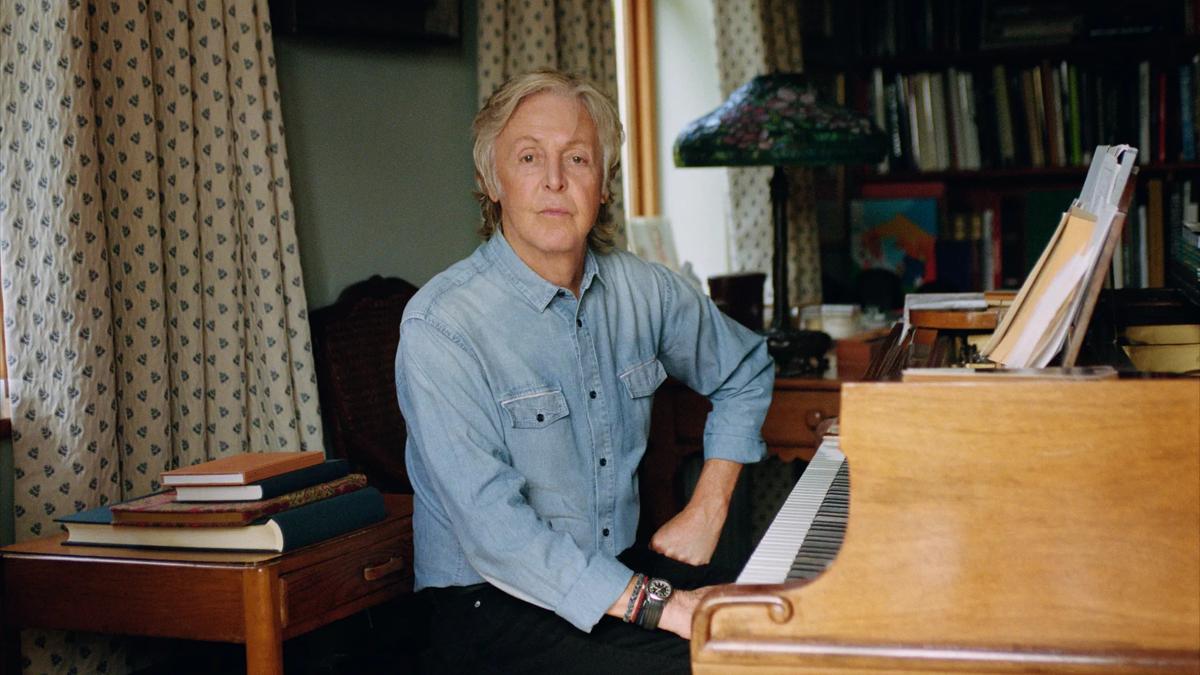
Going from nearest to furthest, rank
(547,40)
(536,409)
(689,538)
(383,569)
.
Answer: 1. (536,409)
2. (689,538)
3. (383,569)
4. (547,40)

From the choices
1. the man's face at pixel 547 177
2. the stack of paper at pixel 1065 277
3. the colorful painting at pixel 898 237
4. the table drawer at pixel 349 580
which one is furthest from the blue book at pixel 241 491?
the colorful painting at pixel 898 237

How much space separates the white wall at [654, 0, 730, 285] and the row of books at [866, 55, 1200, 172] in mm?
582

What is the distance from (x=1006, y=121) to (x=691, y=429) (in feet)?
6.78

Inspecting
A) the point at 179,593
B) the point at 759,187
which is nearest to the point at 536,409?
the point at 179,593

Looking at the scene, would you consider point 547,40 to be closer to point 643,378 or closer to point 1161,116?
point 643,378

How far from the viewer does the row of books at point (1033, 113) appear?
405 cm

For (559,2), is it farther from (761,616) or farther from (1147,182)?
(761,616)

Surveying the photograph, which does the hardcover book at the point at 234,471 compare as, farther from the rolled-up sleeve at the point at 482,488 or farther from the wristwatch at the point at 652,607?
the wristwatch at the point at 652,607

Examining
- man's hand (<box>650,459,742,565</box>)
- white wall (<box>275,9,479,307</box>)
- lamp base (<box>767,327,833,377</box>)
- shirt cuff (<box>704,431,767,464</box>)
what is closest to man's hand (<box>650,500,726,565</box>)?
man's hand (<box>650,459,742,565</box>)

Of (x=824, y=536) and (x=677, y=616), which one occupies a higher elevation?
(x=824, y=536)

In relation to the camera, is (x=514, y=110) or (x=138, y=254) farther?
(x=138, y=254)

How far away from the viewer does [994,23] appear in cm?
417

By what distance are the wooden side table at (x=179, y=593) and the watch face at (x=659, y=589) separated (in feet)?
1.84

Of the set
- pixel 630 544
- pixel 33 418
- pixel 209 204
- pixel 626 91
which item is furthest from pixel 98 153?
pixel 626 91
